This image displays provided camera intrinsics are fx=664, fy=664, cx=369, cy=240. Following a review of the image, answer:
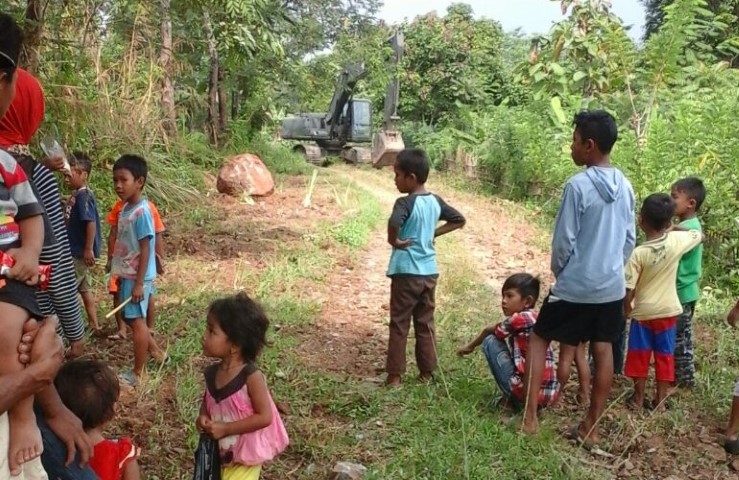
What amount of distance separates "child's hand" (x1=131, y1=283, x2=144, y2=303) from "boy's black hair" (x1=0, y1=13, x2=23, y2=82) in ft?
8.07

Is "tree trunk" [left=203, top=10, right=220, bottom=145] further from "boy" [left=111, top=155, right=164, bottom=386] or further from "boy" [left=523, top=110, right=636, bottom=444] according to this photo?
"boy" [left=523, top=110, right=636, bottom=444]

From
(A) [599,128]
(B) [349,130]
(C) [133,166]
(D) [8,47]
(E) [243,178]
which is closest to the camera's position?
(D) [8,47]

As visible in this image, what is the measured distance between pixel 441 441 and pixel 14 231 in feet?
8.17

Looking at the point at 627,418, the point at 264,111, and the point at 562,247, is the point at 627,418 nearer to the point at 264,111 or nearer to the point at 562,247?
the point at 562,247

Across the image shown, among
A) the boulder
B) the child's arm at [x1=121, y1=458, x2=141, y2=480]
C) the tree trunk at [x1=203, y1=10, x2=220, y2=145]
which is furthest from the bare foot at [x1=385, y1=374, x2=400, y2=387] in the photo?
the tree trunk at [x1=203, y1=10, x2=220, y2=145]

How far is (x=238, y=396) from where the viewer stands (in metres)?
2.43

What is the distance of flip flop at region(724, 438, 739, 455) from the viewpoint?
146 inches

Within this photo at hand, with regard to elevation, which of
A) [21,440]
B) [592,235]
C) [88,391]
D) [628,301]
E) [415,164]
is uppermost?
[415,164]

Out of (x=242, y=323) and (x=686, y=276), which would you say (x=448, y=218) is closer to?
(x=686, y=276)

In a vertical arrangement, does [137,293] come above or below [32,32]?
below

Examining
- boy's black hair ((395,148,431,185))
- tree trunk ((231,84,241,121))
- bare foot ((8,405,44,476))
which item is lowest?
Result: bare foot ((8,405,44,476))

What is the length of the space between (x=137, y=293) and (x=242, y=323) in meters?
1.79

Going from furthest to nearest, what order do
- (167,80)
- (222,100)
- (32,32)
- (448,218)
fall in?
(222,100) → (167,80) → (32,32) → (448,218)

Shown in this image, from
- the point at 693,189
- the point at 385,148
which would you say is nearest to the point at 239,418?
the point at 693,189
